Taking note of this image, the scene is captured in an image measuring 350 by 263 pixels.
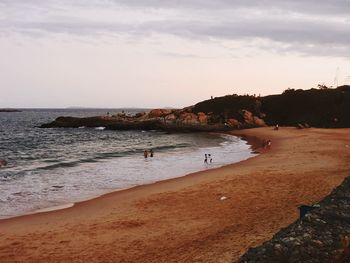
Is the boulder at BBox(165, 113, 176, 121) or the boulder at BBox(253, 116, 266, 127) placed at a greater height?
the boulder at BBox(165, 113, 176, 121)

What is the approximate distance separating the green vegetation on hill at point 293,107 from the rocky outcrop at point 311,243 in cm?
7051

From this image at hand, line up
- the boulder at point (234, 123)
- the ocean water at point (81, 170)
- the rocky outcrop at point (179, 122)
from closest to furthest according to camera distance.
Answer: the ocean water at point (81, 170) → the boulder at point (234, 123) → the rocky outcrop at point (179, 122)

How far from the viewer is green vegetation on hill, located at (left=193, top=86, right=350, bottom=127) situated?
7644 cm

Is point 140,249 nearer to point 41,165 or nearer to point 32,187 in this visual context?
point 32,187

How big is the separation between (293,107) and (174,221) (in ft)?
241

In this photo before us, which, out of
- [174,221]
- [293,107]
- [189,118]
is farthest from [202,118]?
[174,221]

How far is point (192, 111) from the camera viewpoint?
303 feet

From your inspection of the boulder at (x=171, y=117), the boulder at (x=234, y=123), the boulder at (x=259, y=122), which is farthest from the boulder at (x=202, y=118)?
the boulder at (x=259, y=122)

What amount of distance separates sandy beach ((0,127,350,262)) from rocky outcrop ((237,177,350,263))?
526cm

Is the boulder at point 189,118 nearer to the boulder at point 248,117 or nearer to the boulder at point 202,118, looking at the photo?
the boulder at point 202,118

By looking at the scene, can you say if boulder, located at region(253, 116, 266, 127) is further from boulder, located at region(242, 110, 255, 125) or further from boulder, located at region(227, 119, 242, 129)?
boulder, located at region(227, 119, 242, 129)

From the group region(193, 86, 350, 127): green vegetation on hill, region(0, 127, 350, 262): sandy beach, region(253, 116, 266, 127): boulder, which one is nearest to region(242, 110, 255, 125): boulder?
region(253, 116, 266, 127): boulder

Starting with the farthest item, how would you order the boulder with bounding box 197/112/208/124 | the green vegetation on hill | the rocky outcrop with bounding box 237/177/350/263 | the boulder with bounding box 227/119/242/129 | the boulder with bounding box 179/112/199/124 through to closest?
the boulder with bounding box 197/112/208/124
the boulder with bounding box 179/112/199/124
the boulder with bounding box 227/119/242/129
the green vegetation on hill
the rocky outcrop with bounding box 237/177/350/263

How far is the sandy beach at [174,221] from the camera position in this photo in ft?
43.0
